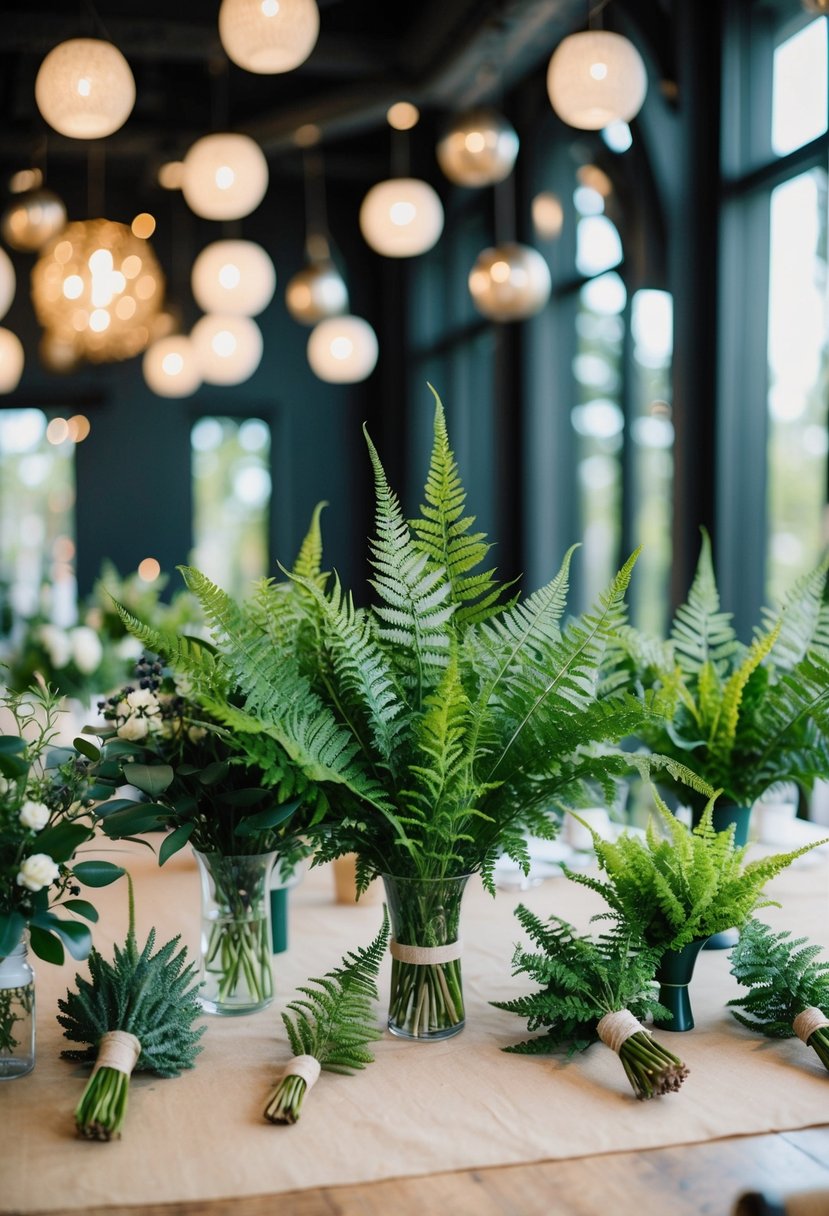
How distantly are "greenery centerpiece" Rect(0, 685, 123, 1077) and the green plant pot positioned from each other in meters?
0.58

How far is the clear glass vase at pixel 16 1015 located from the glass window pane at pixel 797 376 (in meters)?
3.12

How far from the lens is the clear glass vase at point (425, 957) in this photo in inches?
48.6

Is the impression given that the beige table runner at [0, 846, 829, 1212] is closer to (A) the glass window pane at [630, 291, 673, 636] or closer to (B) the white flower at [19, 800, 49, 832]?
(B) the white flower at [19, 800, 49, 832]

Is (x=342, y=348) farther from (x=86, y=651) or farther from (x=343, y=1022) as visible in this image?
(x=343, y=1022)

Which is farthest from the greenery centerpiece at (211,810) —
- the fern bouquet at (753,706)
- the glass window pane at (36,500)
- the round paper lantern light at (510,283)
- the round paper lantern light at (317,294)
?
the glass window pane at (36,500)

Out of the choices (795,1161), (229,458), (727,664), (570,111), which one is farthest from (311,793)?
(229,458)

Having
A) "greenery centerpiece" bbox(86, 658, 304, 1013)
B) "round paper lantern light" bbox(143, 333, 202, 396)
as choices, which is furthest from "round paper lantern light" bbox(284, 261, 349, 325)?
"greenery centerpiece" bbox(86, 658, 304, 1013)

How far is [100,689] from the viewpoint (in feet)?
11.1

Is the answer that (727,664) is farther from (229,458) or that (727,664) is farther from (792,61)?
(229,458)

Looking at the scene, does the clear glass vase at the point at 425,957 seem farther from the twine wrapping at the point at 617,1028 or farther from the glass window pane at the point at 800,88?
the glass window pane at the point at 800,88

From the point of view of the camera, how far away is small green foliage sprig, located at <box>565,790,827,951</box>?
48.9 inches

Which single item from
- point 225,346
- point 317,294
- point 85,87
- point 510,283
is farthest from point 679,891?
point 317,294

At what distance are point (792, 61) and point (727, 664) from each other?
313cm

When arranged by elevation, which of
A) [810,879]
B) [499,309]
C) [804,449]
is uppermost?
[499,309]
